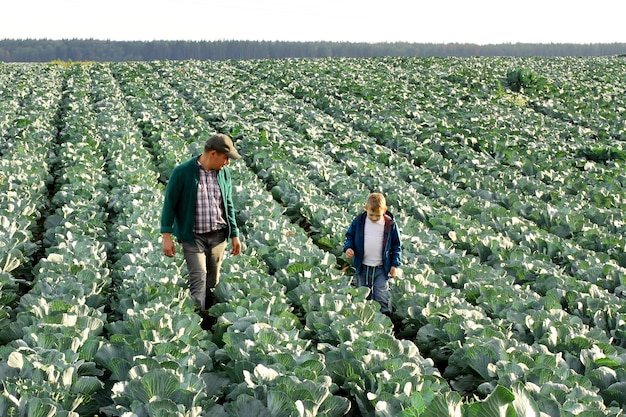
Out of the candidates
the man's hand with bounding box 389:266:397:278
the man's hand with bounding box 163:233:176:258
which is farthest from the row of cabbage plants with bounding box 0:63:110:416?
the man's hand with bounding box 389:266:397:278

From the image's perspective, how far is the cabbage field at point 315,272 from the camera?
404cm

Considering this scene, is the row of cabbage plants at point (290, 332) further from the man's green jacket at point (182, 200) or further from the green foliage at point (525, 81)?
the green foliage at point (525, 81)

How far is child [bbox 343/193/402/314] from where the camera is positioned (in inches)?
252

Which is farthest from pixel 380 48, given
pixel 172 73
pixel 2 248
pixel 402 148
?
pixel 2 248

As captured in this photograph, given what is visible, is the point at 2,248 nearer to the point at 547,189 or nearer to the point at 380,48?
the point at 547,189

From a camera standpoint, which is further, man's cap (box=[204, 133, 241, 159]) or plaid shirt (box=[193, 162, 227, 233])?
plaid shirt (box=[193, 162, 227, 233])

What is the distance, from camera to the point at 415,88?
24.9m

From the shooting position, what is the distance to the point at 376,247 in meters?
6.49

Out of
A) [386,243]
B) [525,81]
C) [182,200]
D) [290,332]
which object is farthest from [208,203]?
[525,81]

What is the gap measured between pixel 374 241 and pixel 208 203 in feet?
5.94

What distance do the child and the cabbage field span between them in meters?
0.22

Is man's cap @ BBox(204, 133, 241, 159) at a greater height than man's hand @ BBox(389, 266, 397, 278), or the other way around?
man's cap @ BBox(204, 133, 241, 159)

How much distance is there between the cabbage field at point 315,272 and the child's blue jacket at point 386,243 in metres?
0.29

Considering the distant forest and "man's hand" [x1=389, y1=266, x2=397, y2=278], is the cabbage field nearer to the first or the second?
"man's hand" [x1=389, y1=266, x2=397, y2=278]
